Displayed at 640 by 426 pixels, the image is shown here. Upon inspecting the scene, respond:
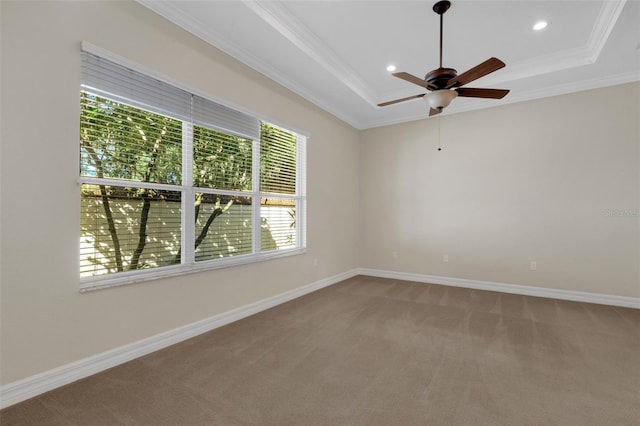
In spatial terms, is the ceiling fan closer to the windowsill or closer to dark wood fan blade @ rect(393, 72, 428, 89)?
dark wood fan blade @ rect(393, 72, 428, 89)

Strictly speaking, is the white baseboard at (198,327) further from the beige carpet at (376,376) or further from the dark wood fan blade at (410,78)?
the dark wood fan blade at (410,78)

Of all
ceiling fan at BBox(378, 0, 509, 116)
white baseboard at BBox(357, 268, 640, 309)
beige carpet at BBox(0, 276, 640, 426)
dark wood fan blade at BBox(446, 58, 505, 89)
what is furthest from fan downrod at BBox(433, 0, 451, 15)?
white baseboard at BBox(357, 268, 640, 309)

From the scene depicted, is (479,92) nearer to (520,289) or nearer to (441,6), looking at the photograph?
(441,6)

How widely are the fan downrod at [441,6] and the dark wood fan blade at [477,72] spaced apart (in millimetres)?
703

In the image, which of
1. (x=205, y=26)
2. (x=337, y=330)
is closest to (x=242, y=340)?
(x=337, y=330)

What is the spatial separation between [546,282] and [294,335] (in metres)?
3.84

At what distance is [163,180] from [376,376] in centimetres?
Answer: 241

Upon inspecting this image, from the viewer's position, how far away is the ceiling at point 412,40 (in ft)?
8.81

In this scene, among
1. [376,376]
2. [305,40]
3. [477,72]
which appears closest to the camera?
[376,376]

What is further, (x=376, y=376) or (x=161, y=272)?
(x=161, y=272)

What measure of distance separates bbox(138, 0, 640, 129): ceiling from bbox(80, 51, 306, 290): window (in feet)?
2.34

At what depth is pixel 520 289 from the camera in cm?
441

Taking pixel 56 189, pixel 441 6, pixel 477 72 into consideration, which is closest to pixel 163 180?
pixel 56 189

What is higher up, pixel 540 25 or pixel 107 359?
pixel 540 25
